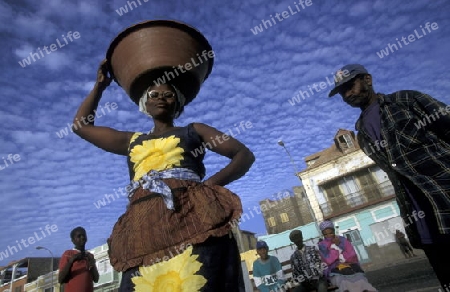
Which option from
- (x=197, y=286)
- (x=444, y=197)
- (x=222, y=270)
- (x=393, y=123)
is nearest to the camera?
(x=197, y=286)

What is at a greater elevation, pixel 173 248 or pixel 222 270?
pixel 173 248

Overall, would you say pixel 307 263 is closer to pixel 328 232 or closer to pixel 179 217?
pixel 328 232

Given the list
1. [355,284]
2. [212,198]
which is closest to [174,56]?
[212,198]

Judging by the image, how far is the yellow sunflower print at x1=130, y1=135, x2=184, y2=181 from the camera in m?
1.50

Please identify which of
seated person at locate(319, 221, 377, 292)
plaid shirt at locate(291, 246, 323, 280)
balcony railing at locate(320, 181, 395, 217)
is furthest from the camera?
balcony railing at locate(320, 181, 395, 217)

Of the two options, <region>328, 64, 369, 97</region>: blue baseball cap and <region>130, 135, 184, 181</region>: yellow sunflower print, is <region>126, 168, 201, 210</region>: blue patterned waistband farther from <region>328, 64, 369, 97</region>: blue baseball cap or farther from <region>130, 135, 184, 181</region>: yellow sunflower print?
<region>328, 64, 369, 97</region>: blue baseball cap

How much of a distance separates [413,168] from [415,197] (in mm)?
297

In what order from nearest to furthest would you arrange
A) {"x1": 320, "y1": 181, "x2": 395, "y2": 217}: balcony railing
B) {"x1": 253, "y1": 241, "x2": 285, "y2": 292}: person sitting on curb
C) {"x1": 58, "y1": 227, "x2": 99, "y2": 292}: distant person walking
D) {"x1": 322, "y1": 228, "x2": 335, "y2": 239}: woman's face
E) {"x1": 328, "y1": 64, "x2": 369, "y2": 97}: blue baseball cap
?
{"x1": 328, "y1": 64, "x2": 369, "y2": 97}: blue baseball cap < {"x1": 58, "y1": 227, "x2": 99, "y2": 292}: distant person walking < {"x1": 322, "y1": 228, "x2": 335, "y2": 239}: woman's face < {"x1": 253, "y1": 241, "x2": 285, "y2": 292}: person sitting on curb < {"x1": 320, "y1": 181, "x2": 395, "y2": 217}: balcony railing

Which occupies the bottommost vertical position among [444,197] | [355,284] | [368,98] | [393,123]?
[355,284]

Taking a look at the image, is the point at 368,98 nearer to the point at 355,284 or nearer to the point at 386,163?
the point at 386,163

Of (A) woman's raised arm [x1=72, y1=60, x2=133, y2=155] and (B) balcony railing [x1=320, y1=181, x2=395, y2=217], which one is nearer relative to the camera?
(A) woman's raised arm [x1=72, y1=60, x2=133, y2=155]

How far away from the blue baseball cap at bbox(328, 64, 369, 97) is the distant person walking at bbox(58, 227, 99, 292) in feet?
13.7

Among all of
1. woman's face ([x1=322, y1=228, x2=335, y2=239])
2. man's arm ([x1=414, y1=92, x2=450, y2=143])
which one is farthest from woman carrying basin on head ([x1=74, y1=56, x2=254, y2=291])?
woman's face ([x1=322, y1=228, x2=335, y2=239])

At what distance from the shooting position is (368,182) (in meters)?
22.2
